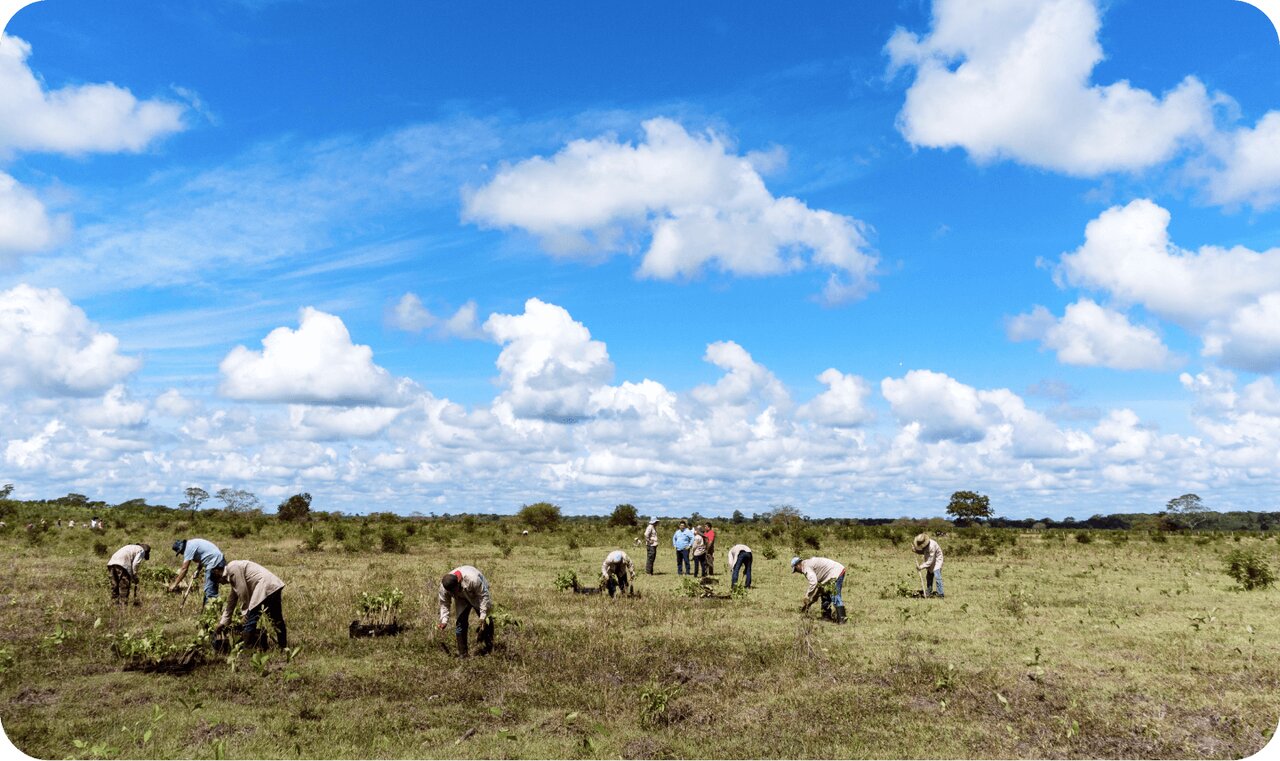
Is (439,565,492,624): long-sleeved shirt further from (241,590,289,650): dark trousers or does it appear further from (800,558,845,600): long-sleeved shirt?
(800,558,845,600): long-sleeved shirt

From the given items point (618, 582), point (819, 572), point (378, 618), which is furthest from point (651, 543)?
point (378, 618)

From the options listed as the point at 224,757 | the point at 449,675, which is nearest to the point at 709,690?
the point at 449,675

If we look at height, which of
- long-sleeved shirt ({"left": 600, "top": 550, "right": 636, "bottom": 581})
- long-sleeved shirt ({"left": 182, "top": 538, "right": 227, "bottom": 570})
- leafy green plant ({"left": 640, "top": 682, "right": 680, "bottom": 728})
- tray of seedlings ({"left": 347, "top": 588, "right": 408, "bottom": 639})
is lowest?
leafy green plant ({"left": 640, "top": 682, "right": 680, "bottom": 728})

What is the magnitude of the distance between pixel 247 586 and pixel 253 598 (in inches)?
11.6

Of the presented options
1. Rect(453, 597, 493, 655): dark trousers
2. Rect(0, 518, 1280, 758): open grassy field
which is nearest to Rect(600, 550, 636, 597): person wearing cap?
Rect(0, 518, 1280, 758): open grassy field

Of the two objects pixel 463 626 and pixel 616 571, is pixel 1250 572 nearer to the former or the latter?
pixel 616 571

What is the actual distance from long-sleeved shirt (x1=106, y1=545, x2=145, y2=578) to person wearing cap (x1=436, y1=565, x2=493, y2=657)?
9410mm

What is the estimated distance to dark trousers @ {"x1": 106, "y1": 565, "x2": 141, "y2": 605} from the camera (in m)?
17.8

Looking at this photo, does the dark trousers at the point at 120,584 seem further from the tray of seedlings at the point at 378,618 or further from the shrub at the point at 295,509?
the shrub at the point at 295,509

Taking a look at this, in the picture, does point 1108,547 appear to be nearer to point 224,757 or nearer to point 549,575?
point 549,575

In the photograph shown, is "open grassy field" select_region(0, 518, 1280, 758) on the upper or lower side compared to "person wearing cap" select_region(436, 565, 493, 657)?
lower

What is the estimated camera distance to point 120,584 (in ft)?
60.1

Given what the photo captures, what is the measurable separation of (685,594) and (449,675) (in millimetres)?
9690

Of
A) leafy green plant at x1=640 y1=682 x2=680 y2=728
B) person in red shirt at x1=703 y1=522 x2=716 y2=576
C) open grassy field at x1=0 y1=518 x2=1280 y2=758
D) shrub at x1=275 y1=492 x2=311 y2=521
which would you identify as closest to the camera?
open grassy field at x1=0 y1=518 x2=1280 y2=758
